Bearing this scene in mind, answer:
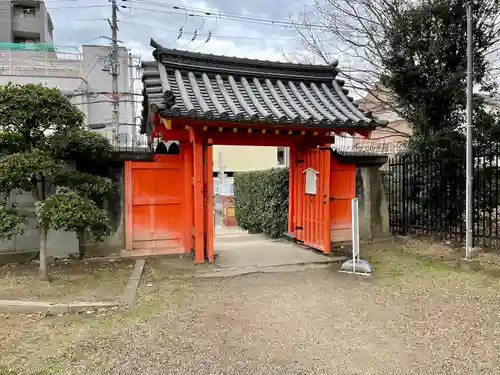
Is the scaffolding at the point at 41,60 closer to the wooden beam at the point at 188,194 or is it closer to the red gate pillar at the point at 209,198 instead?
the wooden beam at the point at 188,194

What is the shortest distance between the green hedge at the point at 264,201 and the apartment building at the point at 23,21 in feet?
70.9

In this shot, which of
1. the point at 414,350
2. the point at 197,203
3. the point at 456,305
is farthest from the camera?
the point at 197,203

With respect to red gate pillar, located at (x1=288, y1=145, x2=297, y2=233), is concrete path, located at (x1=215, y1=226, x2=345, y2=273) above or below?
below

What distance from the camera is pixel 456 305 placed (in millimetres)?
4289

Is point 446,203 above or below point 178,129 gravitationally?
below

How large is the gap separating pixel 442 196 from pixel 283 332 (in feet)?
18.3

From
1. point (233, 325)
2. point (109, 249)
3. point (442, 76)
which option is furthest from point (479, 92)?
point (109, 249)

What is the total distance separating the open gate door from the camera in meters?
6.69

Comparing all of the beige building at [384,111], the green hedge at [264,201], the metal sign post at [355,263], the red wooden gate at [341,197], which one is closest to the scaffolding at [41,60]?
the green hedge at [264,201]

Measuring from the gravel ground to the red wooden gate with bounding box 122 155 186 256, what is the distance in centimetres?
148

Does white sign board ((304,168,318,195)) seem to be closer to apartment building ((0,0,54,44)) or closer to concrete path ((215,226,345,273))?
concrete path ((215,226,345,273))

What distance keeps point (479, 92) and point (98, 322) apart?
8.40 metres

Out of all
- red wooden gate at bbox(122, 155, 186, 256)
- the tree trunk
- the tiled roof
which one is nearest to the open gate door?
the tiled roof

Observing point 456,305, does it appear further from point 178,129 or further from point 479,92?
point 479,92
